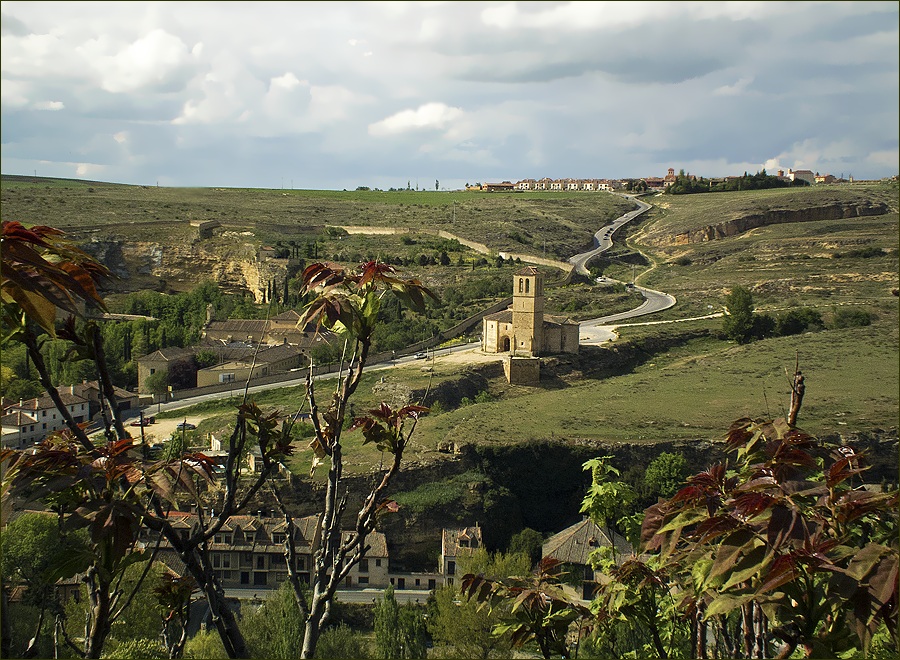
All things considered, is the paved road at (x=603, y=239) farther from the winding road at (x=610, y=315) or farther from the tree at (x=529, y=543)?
the tree at (x=529, y=543)

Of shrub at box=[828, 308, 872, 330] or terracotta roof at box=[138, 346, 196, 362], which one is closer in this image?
terracotta roof at box=[138, 346, 196, 362]

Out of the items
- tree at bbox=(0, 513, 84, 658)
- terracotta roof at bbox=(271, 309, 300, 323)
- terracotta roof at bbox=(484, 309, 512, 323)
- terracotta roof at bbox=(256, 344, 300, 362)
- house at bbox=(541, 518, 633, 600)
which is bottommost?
house at bbox=(541, 518, 633, 600)

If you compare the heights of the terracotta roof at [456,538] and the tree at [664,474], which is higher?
the tree at [664,474]

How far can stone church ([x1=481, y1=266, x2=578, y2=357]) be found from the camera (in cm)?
3184

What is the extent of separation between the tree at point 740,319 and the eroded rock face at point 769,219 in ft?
77.4

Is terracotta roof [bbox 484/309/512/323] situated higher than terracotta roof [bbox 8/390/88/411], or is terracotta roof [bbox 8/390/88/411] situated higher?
terracotta roof [bbox 484/309/512/323]

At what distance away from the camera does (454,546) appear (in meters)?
18.8

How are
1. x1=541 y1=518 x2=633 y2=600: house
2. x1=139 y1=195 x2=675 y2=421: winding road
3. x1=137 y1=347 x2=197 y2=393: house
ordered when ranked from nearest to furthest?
x1=541 y1=518 x2=633 y2=600: house, x1=139 y1=195 x2=675 y2=421: winding road, x1=137 y1=347 x2=197 y2=393: house

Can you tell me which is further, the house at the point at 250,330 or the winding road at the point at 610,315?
the winding road at the point at 610,315

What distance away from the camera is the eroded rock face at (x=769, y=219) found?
191 feet

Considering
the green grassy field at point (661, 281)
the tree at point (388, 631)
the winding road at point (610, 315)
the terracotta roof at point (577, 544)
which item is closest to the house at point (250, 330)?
the green grassy field at point (661, 281)

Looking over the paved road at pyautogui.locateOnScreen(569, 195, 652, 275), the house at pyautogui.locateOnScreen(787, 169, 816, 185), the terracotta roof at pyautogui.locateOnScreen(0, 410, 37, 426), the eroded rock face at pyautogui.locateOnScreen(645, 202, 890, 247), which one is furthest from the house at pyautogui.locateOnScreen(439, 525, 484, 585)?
the house at pyautogui.locateOnScreen(787, 169, 816, 185)

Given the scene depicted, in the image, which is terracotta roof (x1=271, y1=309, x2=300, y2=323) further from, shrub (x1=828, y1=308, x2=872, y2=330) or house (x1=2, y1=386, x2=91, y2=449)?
shrub (x1=828, y1=308, x2=872, y2=330)

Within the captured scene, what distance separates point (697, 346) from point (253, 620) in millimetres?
27006
